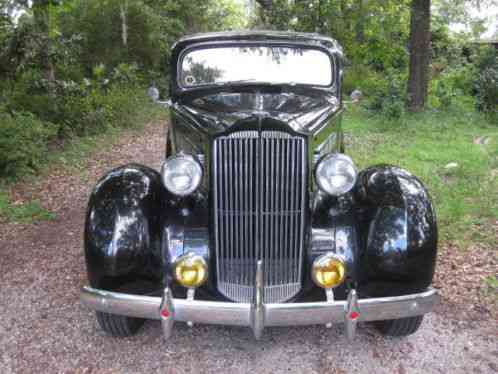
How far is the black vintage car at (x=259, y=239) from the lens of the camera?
2.55 m

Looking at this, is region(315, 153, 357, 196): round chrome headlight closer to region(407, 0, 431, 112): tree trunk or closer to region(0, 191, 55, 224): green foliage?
region(0, 191, 55, 224): green foliage

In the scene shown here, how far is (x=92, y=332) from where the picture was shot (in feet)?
10.6

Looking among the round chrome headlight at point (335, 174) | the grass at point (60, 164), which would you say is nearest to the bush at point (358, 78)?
the grass at point (60, 164)

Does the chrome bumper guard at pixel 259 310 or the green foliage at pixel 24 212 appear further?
the green foliage at pixel 24 212

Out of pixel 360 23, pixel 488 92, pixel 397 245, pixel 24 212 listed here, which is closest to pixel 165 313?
pixel 397 245

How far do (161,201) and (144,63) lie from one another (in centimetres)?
1356

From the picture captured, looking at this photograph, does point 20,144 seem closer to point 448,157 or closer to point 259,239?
point 259,239

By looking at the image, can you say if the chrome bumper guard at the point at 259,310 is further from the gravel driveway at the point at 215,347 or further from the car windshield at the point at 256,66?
the car windshield at the point at 256,66

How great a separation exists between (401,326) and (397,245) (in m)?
0.67

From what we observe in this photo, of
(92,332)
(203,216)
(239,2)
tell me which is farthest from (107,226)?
(239,2)

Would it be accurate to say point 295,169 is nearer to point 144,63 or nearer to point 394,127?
point 394,127

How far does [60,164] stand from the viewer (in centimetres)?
755

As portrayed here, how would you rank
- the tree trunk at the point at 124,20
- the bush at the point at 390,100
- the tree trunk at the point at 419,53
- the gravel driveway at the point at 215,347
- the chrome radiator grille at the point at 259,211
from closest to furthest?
the chrome radiator grille at the point at 259,211
the gravel driveway at the point at 215,347
the tree trunk at the point at 419,53
the bush at the point at 390,100
the tree trunk at the point at 124,20

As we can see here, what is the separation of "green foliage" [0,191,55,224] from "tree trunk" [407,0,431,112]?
8084 millimetres
